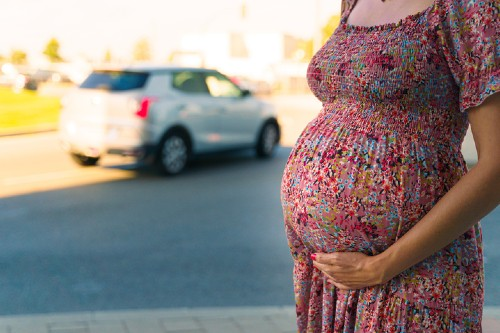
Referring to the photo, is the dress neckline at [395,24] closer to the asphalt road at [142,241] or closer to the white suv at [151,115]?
the asphalt road at [142,241]

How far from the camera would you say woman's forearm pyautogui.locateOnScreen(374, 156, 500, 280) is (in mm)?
1522

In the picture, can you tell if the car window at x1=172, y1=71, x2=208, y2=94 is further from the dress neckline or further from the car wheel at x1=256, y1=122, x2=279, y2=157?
the dress neckline

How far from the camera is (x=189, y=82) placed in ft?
38.8

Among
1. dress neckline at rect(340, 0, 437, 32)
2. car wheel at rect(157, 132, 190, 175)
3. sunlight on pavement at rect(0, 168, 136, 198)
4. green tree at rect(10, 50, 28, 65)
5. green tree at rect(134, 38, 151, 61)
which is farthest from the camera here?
green tree at rect(134, 38, 151, 61)

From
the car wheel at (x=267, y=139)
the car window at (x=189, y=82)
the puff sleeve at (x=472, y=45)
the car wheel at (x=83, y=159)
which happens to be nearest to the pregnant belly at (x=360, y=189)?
the puff sleeve at (x=472, y=45)

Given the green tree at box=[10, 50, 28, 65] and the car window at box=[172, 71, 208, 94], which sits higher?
the car window at box=[172, 71, 208, 94]

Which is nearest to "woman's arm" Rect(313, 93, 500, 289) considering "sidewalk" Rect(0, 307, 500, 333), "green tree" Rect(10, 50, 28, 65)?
"sidewalk" Rect(0, 307, 500, 333)

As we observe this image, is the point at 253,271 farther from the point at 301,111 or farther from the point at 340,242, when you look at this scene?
the point at 301,111

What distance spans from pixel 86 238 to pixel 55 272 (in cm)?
112

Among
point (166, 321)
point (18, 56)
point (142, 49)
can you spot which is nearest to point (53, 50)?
point (18, 56)

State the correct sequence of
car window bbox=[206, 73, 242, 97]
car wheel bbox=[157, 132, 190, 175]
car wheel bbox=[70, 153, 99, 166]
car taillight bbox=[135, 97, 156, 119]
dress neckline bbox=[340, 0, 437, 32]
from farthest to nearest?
car window bbox=[206, 73, 242, 97] → car wheel bbox=[70, 153, 99, 166] → car wheel bbox=[157, 132, 190, 175] → car taillight bbox=[135, 97, 156, 119] → dress neckline bbox=[340, 0, 437, 32]

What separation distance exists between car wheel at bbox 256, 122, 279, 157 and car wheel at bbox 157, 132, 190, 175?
2028 mm

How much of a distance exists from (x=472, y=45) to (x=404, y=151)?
265 mm

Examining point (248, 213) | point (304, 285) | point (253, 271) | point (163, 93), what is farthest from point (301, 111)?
point (304, 285)
